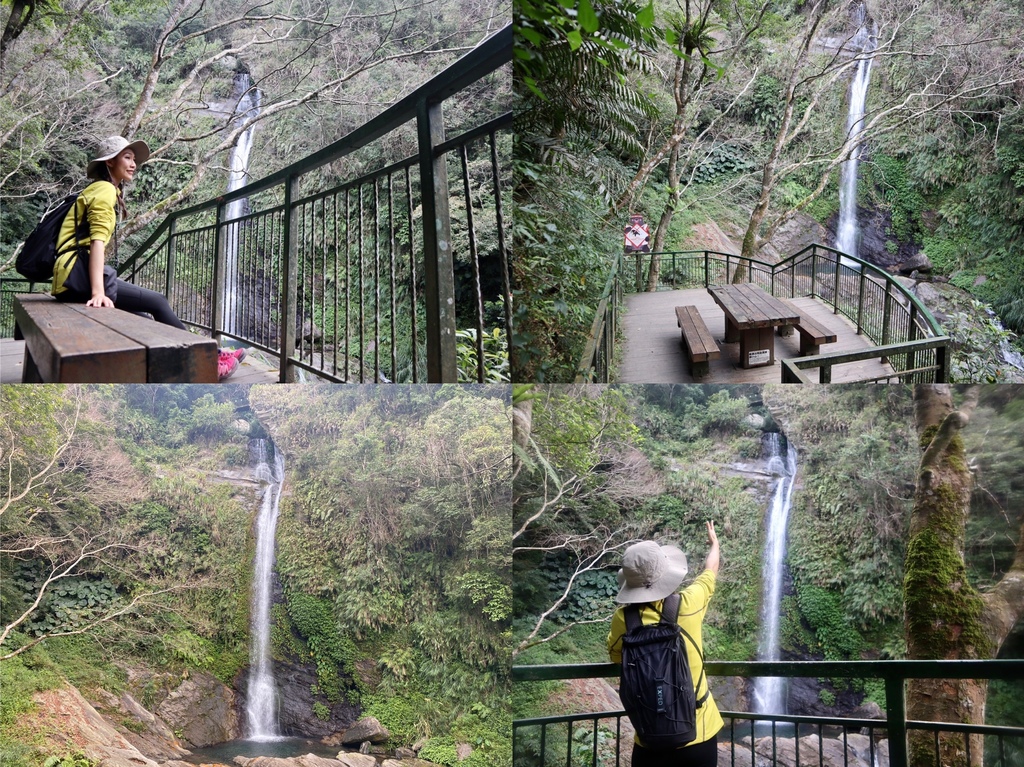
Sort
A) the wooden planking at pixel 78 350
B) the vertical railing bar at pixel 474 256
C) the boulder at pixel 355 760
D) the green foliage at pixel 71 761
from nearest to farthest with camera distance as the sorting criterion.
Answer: the wooden planking at pixel 78 350 → the vertical railing bar at pixel 474 256 → the green foliage at pixel 71 761 → the boulder at pixel 355 760

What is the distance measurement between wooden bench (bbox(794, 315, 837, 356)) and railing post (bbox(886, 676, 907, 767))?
3.92 ft

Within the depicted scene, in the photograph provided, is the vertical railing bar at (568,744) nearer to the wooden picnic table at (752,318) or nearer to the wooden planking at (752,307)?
the wooden picnic table at (752,318)

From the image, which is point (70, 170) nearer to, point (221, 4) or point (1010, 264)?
point (221, 4)

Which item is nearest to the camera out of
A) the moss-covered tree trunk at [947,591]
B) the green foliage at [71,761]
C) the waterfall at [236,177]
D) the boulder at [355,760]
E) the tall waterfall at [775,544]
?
the waterfall at [236,177]

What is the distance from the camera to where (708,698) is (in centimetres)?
253

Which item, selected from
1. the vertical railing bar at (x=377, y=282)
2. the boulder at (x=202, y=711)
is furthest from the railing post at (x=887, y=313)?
the boulder at (x=202, y=711)

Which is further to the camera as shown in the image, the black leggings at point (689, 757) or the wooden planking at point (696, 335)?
the black leggings at point (689, 757)

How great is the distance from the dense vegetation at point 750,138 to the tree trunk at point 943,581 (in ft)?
Answer: 2.70

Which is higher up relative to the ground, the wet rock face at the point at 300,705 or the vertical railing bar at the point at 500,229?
the vertical railing bar at the point at 500,229

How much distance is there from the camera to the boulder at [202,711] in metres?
2.87

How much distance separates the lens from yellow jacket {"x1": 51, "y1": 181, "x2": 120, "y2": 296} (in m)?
1.83

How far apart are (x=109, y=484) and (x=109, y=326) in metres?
1.39

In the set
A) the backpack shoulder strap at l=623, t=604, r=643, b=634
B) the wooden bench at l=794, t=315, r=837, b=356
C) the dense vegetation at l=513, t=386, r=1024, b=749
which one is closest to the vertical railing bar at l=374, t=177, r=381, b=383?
the dense vegetation at l=513, t=386, r=1024, b=749

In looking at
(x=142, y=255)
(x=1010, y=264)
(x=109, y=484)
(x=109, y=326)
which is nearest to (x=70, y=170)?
(x=142, y=255)
